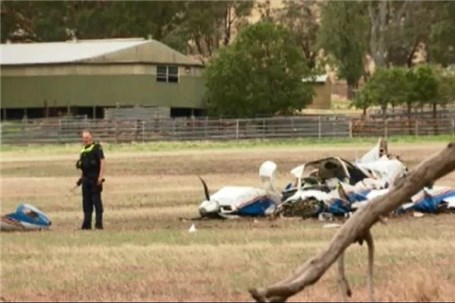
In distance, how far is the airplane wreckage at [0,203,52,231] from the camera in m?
19.5

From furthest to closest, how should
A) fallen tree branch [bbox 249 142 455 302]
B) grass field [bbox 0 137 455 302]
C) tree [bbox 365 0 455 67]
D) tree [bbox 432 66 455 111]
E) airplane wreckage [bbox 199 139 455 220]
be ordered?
tree [bbox 365 0 455 67] < tree [bbox 432 66 455 111] < airplane wreckage [bbox 199 139 455 220] < grass field [bbox 0 137 455 302] < fallen tree branch [bbox 249 142 455 302]

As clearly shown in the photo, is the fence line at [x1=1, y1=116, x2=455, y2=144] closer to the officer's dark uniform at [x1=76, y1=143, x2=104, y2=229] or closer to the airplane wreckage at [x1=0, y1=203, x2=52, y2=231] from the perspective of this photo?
the airplane wreckage at [x1=0, y1=203, x2=52, y2=231]

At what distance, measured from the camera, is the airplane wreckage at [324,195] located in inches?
836

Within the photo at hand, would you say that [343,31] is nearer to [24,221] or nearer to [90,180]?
[90,180]

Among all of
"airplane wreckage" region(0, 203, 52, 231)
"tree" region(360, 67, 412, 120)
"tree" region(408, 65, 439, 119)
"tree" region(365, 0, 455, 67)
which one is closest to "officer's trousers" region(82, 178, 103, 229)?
"airplane wreckage" region(0, 203, 52, 231)

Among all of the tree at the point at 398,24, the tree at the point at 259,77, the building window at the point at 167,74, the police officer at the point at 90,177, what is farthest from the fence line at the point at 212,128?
the police officer at the point at 90,177

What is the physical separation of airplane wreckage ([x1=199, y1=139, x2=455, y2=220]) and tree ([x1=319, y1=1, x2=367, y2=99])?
7039 centimetres

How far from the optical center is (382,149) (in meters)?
24.7

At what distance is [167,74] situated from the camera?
2943 inches

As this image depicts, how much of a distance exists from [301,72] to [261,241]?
184ft

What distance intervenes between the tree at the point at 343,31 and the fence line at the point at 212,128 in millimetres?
24052

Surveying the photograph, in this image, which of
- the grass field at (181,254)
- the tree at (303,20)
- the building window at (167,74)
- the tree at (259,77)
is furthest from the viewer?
the tree at (303,20)

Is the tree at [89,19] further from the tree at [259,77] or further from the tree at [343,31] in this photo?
the tree at [259,77]

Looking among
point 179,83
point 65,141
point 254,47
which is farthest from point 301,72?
point 65,141
